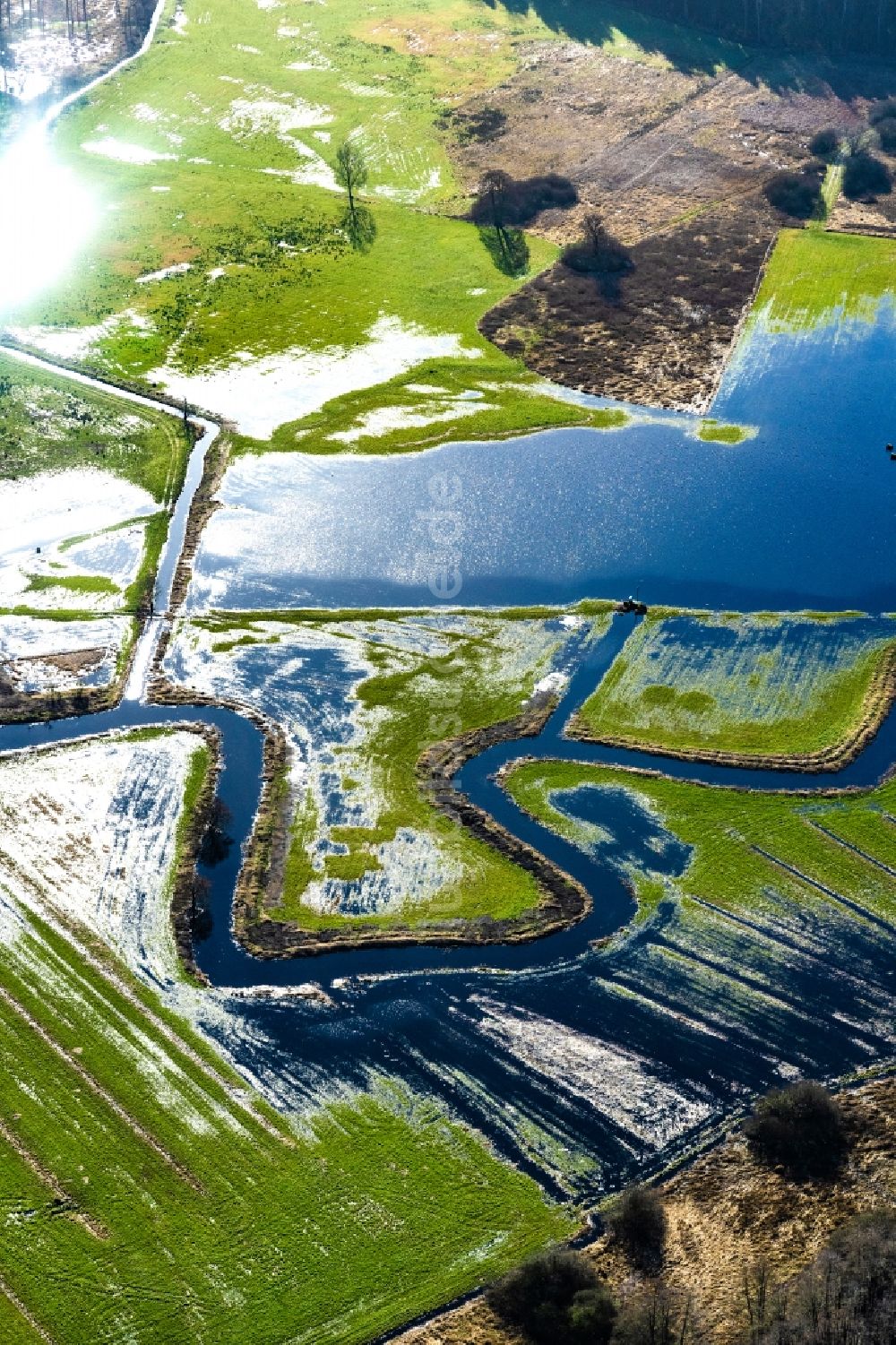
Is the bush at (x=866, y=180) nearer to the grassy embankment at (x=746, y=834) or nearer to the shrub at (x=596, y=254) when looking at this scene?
the shrub at (x=596, y=254)

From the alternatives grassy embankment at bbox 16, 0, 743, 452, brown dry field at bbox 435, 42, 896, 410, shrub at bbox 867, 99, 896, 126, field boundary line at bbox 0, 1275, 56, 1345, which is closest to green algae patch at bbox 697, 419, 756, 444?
brown dry field at bbox 435, 42, 896, 410

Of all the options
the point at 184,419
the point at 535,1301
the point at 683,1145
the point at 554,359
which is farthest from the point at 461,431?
the point at 535,1301

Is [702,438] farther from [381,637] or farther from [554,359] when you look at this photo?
[381,637]

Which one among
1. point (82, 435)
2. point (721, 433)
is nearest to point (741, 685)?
point (721, 433)

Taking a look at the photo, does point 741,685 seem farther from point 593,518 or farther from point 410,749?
point 593,518

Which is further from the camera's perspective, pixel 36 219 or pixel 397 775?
pixel 36 219

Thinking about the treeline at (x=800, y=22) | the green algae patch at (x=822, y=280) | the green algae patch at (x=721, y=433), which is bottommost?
the green algae patch at (x=721, y=433)

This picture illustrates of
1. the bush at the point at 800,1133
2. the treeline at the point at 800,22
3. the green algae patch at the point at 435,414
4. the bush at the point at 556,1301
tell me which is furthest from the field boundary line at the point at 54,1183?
the treeline at the point at 800,22
